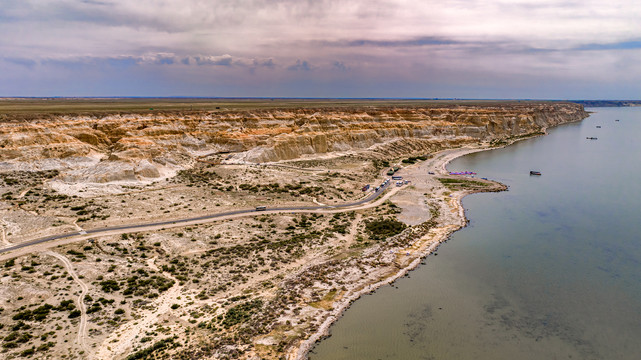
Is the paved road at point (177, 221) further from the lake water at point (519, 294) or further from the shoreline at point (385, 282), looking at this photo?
the lake water at point (519, 294)

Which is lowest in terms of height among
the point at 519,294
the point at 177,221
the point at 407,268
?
the point at 519,294

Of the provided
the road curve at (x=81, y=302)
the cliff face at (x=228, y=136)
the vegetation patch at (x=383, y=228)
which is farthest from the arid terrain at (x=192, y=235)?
the cliff face at (x=228, y=136)

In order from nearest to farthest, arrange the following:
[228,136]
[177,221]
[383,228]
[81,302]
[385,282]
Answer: [81,302] < [385,282] < [177,221] < [383,228] < [228,136]

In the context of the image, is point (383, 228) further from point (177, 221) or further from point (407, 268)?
point (177, 221)

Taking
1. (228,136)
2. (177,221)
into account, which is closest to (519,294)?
(177,221)

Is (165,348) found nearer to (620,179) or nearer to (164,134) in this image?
(164,134)
